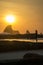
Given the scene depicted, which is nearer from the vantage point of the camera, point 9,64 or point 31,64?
point 9,64

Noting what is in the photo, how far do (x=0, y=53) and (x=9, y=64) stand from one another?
3.03 ft

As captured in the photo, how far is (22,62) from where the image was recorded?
249cm

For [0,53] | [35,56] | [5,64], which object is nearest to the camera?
[5,64]

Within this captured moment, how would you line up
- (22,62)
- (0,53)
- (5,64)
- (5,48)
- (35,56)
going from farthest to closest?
(5,48)
(0,53)
(35,56)
(22,62)
(5,64)

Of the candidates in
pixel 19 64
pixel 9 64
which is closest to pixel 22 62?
pixel 19 64

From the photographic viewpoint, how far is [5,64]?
233cm

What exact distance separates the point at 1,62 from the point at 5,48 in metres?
1.12

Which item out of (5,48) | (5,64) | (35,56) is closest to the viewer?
(5,64)

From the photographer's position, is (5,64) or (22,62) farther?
(22,62)

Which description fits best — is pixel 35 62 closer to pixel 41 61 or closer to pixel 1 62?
pixel 41 61

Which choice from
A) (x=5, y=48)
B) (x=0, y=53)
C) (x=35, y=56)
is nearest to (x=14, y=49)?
(x=5, y=48)

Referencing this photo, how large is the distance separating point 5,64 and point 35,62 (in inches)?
18.3

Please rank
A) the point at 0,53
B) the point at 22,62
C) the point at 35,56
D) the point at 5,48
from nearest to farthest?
the point at 22,62 < the point at 35,56 < the point at 0,53 < the point at 5,48

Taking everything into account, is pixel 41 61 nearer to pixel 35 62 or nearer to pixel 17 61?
pixel 35 62
